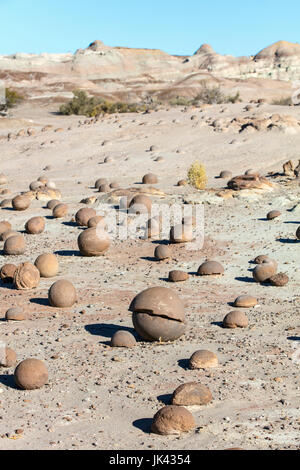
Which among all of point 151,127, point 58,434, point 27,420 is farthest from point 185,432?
point 151,127

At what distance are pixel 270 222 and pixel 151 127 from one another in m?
13.2

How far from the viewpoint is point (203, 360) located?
6812 millimetres

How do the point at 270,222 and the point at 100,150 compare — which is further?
the point at 100,150

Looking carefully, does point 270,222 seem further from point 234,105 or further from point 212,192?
point 234,105

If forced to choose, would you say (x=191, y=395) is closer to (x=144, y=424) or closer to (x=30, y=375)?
(x=144, y=424)

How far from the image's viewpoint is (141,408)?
6000 millimetres

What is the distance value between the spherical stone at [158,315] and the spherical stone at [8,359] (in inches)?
59.9

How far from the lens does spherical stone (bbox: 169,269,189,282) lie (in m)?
10.5

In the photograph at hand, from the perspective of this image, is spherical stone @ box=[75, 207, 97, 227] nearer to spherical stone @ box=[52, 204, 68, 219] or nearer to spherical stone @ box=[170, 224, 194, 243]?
spherical stone @ box=[52, 204, 68, 219]

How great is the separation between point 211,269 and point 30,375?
4937 mm

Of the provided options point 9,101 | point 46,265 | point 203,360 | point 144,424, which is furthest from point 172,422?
point 9,101

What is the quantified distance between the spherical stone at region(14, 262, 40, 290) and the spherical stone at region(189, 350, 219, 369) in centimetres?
410

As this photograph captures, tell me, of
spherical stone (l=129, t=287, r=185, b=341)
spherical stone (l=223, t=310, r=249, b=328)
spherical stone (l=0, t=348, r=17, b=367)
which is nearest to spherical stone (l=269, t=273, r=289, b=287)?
spherical stone (l=223, t=310, r=249, b=328)

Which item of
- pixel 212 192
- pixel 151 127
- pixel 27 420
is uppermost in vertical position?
pixel 151 127
